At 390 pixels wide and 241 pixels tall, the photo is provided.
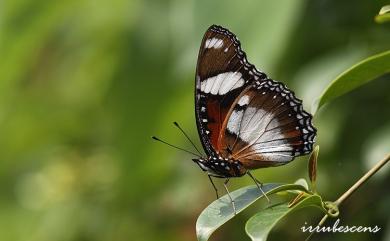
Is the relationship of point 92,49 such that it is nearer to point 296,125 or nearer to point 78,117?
point 78,117

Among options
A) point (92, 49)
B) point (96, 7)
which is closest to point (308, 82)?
point (96, 7)

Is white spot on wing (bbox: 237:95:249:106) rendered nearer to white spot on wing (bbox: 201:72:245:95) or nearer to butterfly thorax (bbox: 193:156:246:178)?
white spot on wing (bbox: 201:72:245:95)

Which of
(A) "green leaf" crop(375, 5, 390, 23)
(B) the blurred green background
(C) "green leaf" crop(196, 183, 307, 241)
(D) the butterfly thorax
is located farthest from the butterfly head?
(A) "green leaf" crop(375, 5, 390, 23)

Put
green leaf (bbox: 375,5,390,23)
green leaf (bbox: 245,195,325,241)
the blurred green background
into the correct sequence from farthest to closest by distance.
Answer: the blurred green background < green leaf (bbox: 375,5,390,23) < green leaf (bbox: 245,195,325,241)

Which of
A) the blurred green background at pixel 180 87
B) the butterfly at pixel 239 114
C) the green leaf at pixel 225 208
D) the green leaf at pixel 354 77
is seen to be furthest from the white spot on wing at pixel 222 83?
the green leaf at pixel 225 208

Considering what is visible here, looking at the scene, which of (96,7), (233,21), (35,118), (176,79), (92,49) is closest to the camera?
(233,21)
